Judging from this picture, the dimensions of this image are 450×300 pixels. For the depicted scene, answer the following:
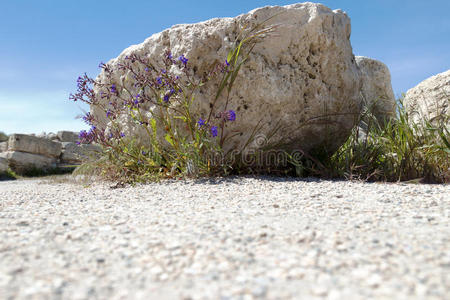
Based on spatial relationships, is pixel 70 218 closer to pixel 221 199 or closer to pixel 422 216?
pixel 221 199

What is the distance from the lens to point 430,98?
208 inches

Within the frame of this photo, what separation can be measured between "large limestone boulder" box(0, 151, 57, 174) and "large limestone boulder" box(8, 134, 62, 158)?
175 millimetres

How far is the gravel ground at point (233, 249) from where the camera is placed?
127cm

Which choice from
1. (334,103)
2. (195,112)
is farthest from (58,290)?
(334,103)

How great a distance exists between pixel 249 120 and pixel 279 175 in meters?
0.84

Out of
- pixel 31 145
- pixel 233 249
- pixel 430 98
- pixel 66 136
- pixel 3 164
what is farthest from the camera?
pixel 66 136

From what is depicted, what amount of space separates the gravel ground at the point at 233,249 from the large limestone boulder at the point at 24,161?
9.44m

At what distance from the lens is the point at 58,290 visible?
1.29m

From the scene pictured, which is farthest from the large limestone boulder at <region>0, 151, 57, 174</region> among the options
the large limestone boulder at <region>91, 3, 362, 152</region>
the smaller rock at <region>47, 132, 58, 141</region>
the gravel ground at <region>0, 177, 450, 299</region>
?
the gravel ground at <region>0, 177, 450, 299</region>

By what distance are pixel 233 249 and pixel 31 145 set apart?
1172 centimetres

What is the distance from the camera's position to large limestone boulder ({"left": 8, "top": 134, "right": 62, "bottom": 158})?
11023 mm

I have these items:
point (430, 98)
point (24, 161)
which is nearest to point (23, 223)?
point (430, 98)

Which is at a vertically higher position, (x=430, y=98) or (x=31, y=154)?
(x=430, y=98)

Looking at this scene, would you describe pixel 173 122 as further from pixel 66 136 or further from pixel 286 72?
pixel 66 136
